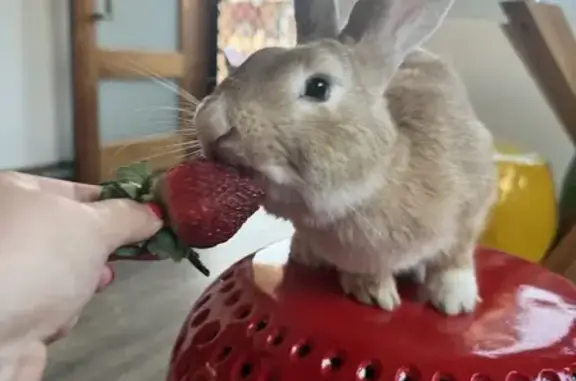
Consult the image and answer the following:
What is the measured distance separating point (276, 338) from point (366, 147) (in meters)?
0.17

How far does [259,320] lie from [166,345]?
1.91 ft

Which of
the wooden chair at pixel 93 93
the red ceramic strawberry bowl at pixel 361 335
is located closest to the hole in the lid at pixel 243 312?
the red ceramic strawberry bowl at pixel 361 335

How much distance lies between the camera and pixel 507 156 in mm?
1222

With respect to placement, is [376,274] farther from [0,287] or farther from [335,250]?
[0,287]

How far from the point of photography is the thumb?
1.69 ft

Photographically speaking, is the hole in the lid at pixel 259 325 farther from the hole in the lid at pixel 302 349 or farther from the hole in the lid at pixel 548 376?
the hole in the lid at pixel 548 376

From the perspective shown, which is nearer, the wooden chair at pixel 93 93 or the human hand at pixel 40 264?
the human hand at pixel 40 264

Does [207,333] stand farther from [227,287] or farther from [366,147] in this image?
[366,147]

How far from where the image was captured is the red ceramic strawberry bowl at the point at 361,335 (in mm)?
585

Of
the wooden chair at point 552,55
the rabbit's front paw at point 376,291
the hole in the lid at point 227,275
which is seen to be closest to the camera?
the rabbit's front paw at point 376,291

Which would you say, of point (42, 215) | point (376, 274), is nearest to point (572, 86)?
point (376, 274)

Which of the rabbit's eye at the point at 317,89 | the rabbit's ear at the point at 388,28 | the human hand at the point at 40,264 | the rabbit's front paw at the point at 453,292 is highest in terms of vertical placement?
the rabbit's ear at the point at 388,28

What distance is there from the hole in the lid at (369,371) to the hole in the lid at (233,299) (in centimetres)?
15

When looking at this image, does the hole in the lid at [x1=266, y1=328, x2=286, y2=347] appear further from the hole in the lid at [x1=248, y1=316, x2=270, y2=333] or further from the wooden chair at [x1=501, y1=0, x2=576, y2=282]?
the wooden chair at [x1=501, y1=0, x2=576, y2=282]
